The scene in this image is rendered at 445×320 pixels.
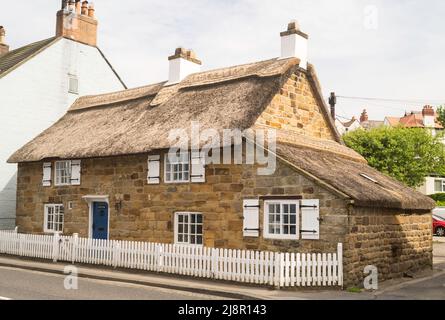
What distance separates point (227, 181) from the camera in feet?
50.5

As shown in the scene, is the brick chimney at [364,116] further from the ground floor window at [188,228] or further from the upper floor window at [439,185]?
the ground floor window at [188,228]

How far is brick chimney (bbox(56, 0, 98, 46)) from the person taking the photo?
2616 centimetres

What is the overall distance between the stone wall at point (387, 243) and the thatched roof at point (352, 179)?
371mm

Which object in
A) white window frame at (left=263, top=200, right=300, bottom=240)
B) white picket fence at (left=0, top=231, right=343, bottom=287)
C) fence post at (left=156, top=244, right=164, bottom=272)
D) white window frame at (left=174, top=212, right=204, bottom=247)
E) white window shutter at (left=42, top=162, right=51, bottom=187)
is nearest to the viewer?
white picket fence at (left=0, top=231, right=343, bottom=287)

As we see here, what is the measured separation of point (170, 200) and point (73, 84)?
40.5 feet

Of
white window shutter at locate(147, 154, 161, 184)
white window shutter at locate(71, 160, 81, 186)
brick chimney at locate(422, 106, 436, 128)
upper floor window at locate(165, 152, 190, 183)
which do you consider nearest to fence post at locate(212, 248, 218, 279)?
upper floor window at locate(165, 152, 190, 183)

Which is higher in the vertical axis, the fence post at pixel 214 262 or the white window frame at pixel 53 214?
the white window frame at pixel 53 214

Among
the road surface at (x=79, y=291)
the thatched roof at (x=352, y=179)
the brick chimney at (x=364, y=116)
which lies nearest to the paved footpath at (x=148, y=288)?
the road surface at (x=79, y=291)

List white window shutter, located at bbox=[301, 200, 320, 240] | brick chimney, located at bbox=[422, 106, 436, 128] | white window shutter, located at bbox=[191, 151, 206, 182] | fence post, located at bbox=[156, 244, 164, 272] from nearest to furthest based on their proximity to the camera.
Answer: white window shutter, located at bbox=[301, 200, 320, 240] → fence post, located at bbox=[156, 244, 164, 272] → white window shutter, located at bbox=[191, 151, 206, 182] → brick chimney, located at bbox=[422, 106, 436, 128]

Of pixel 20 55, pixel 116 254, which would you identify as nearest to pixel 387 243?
pixel 116 254

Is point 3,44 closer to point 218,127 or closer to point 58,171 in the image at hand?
point 58,171

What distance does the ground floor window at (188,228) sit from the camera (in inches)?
632

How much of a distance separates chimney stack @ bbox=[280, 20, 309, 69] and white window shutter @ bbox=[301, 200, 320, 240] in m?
6.29

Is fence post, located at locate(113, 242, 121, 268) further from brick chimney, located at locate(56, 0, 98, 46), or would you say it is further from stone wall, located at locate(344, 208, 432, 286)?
brick chimney, located at locate(56, 0, 98, 46)
